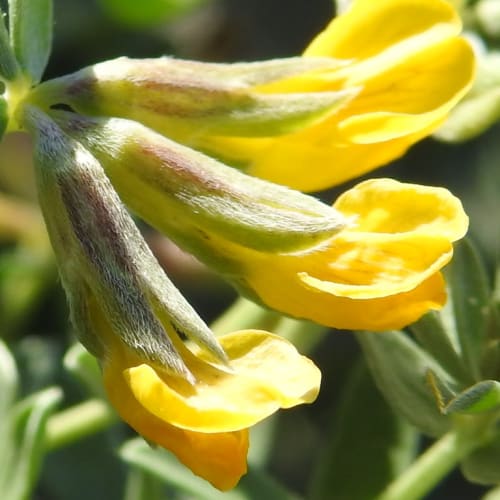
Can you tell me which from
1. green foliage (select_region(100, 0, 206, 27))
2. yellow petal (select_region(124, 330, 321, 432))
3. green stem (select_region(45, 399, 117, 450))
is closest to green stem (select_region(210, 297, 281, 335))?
green stem (select_region(45, 399, 117, 450))

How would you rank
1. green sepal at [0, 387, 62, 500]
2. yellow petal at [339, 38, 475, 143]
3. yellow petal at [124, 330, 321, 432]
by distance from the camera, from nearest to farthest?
1. yellow petal at [124, 330, 321, 432]
2. yellow petal at [339, 38, 475, 143]
3. green sepal at [0, 387, 62, 500]

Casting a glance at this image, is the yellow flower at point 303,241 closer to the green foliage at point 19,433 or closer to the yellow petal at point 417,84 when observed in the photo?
the yellow petal at point 417,84

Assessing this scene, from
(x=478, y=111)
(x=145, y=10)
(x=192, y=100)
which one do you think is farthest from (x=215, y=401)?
(x=145, y=10)

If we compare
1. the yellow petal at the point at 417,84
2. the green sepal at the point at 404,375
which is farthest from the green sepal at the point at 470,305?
the yellow petal at the point at 417,84

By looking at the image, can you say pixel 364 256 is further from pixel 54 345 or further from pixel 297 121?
pixel 54 345

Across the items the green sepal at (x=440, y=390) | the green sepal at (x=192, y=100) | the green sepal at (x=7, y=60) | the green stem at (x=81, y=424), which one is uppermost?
the green sepal at (x=7, y=60)

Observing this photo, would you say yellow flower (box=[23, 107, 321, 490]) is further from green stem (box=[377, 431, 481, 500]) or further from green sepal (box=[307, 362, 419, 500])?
green sepal (box=[307, 362, 419, 500])
